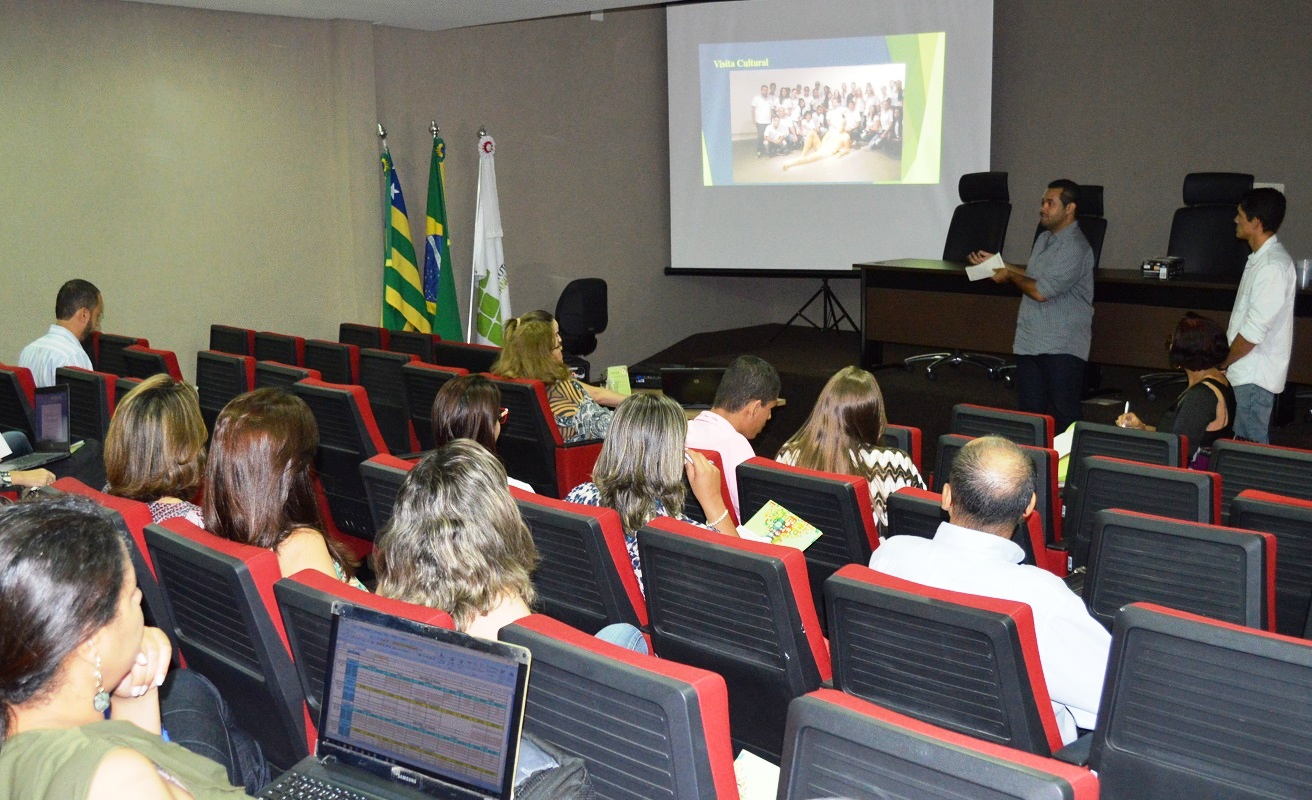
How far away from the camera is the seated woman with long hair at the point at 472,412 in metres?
3.66

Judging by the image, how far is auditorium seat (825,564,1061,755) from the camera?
6.63 feet

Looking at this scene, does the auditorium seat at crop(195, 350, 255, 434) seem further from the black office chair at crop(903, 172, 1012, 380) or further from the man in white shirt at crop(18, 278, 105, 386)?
the black office chair at crop(903, 172, 1012, 380)

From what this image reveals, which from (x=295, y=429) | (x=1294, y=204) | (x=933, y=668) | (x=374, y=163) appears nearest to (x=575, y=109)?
(x=374, y=163)

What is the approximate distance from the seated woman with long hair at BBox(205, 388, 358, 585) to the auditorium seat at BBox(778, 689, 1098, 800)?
154 centimetres

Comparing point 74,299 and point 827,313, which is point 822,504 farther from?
point 827,313

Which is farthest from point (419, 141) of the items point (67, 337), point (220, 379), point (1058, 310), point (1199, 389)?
point (1199, 389)

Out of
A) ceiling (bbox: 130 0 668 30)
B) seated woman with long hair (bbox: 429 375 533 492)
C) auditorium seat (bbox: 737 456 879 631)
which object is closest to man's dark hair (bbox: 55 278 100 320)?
ceiling (bbox: 130 0 668 30)

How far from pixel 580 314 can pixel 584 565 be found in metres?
5.43

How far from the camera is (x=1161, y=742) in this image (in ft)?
6.64

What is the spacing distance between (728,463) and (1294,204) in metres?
6.81

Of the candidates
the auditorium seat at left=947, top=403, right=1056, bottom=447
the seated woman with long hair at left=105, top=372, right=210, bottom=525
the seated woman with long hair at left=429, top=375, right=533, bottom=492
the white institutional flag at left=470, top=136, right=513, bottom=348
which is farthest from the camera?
the white institutional flag at left=470, top=136, right=513, bottom=348

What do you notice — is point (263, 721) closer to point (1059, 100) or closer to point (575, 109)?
point (575, 109)

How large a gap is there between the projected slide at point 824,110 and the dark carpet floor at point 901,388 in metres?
1.58

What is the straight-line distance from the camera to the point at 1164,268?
725 centimetres
